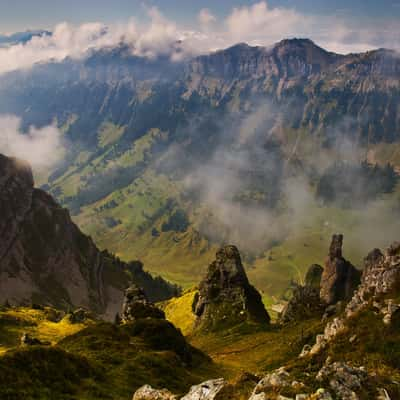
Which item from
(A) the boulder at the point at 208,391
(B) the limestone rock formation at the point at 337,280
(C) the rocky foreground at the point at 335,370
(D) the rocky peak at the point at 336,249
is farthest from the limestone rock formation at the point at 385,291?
(D) the rocky peak at the point at 336,249

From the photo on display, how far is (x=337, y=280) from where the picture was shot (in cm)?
16500

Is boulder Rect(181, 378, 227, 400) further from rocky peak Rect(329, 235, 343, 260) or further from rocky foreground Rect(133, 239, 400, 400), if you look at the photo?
rocky peak Rect(329, 235, 343, 260)

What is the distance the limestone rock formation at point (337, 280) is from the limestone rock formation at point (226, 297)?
27.4 meters

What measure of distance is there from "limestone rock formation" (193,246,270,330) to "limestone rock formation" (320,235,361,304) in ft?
89.8

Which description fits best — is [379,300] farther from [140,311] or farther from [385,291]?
[140,311]

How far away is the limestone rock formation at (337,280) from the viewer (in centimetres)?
16362

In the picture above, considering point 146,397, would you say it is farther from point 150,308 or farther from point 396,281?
point 150,308

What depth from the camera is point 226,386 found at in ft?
97.2

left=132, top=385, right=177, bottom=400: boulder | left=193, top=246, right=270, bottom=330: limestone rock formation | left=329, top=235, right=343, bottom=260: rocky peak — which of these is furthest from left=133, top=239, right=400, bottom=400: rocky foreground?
left=329, top=235, right=343, bottom=260: rocky peak

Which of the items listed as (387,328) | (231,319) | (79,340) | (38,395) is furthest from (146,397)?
(231,319)

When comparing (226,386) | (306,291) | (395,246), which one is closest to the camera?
(226,386)

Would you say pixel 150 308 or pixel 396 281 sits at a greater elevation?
pixel 396 281

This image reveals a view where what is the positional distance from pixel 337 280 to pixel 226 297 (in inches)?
1829

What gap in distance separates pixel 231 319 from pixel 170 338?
239 feet
